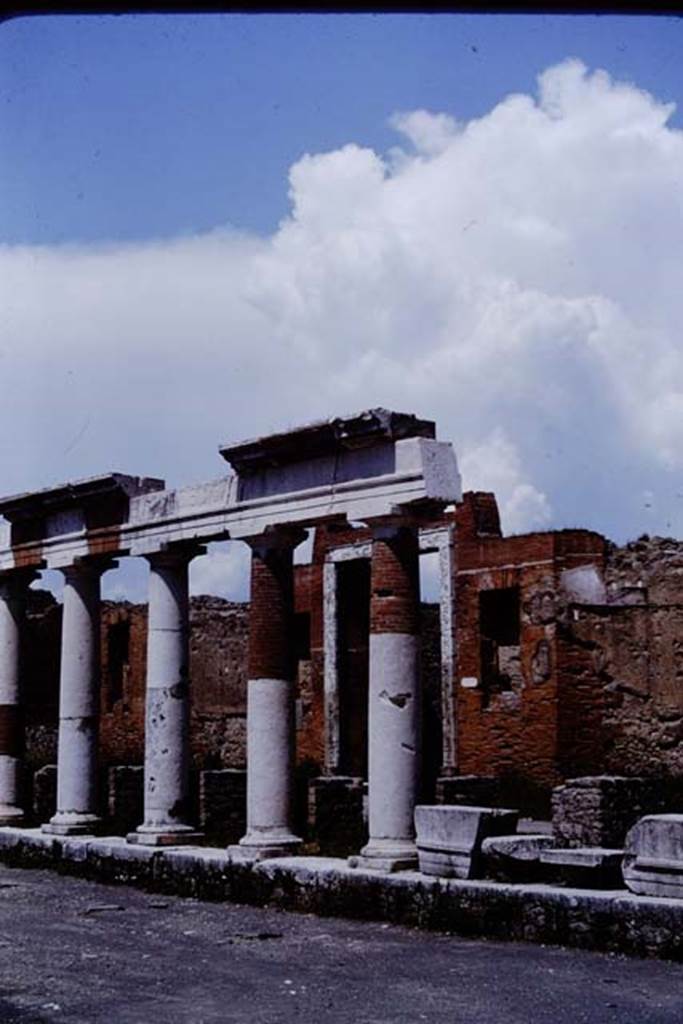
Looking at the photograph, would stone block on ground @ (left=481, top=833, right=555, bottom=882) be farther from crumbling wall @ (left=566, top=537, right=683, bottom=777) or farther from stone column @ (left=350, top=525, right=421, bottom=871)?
crumbling wall @ (left=566, top=537, right=683, bottom=777)

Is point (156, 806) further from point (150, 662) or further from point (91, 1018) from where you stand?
point (91, 1018)

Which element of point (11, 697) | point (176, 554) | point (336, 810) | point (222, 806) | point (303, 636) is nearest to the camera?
point (336, 810)

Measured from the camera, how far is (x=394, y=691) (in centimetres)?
1142

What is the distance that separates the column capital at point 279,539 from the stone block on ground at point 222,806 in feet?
9.17

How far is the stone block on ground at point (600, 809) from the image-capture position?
1022cm

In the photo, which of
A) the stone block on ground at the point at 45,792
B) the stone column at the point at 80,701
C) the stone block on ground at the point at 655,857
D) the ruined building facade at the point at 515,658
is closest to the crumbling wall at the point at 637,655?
the ruined building facade at the point at 515,658

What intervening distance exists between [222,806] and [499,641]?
6784 mm

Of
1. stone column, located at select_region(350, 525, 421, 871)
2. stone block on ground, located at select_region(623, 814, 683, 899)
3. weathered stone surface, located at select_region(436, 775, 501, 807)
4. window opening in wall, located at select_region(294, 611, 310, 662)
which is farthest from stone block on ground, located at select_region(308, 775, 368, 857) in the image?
window opening in wall, located at select_region(294, 611, 310, 662)

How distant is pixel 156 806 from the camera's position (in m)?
13.7

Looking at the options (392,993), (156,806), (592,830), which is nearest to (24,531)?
(156,806)

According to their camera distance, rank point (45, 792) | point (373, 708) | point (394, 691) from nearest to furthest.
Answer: point (394, 691) < point (373, 708) < point (45, 792)

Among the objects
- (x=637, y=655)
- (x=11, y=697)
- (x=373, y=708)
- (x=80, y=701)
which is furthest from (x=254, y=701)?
(x=637, y=655)

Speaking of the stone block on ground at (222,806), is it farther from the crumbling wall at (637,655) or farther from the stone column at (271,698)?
the crumbling wall at (637,655)

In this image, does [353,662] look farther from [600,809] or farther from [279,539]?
[600,809]
